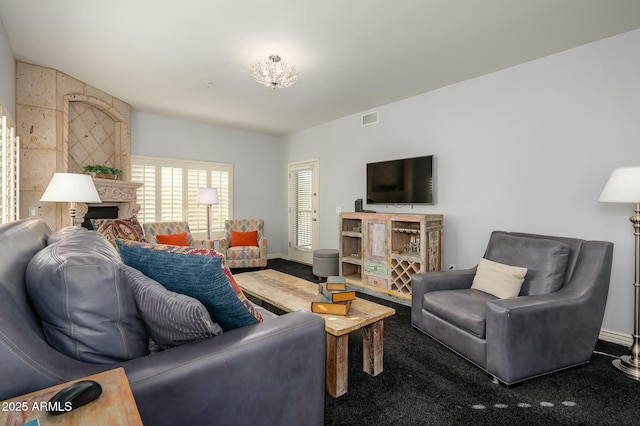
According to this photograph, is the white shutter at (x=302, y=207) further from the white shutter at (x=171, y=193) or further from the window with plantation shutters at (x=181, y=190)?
the white shutter at (x=171, y=193)

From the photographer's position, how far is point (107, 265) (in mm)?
1034

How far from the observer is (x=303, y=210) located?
632 cm

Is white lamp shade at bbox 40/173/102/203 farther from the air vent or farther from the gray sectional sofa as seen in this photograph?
the air vent

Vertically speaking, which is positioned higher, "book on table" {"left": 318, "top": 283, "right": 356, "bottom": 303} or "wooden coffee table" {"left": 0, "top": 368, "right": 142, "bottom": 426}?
"wooden coffee table" {"left": 0, "top": 368, "right": 142, "bottom": 426}

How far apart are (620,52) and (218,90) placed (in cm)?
413

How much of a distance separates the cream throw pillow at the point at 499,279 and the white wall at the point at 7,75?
446 centimetres

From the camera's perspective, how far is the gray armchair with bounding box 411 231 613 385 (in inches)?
80.7

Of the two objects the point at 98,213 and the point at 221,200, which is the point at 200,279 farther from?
the point at 221,200

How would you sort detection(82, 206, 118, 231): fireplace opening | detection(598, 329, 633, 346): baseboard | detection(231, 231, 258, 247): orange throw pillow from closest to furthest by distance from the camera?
detection(598, 329, 633, 346): baseboard, detection(82, 206, 118, 231): fireplace opening, detection(231, 231, 258, 247): orange throw pillow

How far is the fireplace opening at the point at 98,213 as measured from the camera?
438 cm

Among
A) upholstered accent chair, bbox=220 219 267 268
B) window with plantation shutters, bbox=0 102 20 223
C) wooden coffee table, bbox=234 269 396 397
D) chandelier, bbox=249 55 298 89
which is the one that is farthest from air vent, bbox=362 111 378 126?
window with plantation shutters, bbox=0 102 20 223

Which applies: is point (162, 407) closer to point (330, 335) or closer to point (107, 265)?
point (107, 265)

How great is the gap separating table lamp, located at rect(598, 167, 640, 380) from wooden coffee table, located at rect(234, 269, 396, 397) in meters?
1.75

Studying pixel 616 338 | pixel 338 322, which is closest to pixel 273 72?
pixel 338 322
